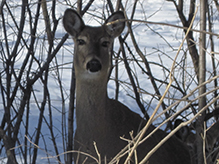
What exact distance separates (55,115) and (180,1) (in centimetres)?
257

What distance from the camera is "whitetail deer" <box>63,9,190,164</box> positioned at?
3.17 m

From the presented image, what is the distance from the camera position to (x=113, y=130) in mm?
3311

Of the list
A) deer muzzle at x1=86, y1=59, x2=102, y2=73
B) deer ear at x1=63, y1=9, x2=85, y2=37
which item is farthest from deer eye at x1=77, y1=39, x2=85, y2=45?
deer muzzle at x1=86, y1=59, x2=102, y2=73

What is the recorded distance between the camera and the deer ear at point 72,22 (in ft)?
11.1

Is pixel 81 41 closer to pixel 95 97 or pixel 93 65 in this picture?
pixel 93 65

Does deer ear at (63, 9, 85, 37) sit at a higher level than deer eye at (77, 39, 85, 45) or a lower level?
higher

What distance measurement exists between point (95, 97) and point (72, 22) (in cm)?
71

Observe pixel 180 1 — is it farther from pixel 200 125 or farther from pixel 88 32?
pixel 200 125

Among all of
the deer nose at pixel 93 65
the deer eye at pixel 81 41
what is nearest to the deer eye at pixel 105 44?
the deer eye at pixel 81 41

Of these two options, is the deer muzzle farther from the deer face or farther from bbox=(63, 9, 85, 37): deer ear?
bbox=(63, 9, 85, 37): deer ear

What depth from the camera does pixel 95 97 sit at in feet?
10.6

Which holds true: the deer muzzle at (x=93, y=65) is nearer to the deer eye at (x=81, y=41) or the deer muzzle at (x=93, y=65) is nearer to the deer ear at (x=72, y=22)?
the deer eye at (x=81, y=41)

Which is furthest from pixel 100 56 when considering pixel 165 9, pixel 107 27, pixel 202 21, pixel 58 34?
pixel 165 9

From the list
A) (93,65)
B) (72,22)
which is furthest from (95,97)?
(72,22)
